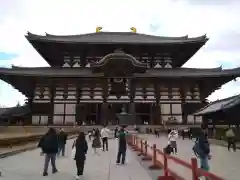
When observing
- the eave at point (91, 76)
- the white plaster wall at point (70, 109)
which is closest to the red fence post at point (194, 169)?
the eave at point (91, 76)

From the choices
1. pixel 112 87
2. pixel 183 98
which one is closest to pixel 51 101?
pixel 112 87

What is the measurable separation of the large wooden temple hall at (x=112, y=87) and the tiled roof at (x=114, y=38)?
16cm

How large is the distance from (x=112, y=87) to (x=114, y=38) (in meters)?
10.5

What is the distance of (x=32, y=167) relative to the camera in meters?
13.5

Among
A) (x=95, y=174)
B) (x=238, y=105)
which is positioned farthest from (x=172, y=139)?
(x=95, y=174)

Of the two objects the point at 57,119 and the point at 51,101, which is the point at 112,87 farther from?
the point at 57,119

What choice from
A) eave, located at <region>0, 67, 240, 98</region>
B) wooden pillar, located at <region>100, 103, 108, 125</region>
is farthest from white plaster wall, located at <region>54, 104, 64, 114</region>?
wooden pillar, located at <region>100, 103, 108, 125</region>

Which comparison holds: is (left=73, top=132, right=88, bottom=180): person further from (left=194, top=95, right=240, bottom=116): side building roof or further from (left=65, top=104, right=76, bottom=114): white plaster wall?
(left=65, top=104, right=76, bottom=114): white plaster wall

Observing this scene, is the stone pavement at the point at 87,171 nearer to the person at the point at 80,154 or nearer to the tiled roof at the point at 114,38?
the person at the point at 80,154

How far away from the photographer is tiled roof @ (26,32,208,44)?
47312 mm

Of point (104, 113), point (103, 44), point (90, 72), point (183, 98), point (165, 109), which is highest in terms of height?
point (103, 44)

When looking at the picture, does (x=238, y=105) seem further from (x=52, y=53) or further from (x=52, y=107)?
(x=52, y=53)

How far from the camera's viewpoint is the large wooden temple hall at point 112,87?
4453 cm

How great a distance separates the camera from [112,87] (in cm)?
4550
